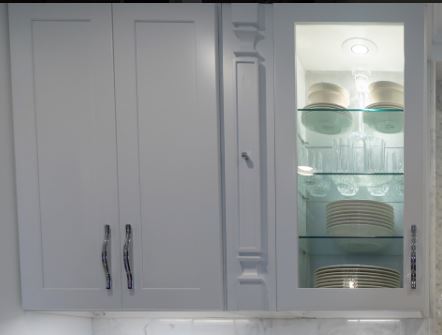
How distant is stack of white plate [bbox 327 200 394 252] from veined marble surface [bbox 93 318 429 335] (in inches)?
16.8

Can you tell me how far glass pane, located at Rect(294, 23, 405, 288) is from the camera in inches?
46.1

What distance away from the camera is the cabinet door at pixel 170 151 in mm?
1143

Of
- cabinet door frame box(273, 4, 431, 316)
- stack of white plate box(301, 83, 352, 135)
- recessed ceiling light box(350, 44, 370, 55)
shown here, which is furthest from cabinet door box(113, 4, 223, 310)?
recessed ceiling light box(350, 44, 370, 55)

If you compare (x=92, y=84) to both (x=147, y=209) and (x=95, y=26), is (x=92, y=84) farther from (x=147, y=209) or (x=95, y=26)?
(x=147, y=209)

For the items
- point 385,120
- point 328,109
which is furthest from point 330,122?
point 385,120

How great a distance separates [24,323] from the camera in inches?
47.2

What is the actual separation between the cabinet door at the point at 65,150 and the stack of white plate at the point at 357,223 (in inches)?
25.8

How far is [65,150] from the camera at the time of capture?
1164 millimetres

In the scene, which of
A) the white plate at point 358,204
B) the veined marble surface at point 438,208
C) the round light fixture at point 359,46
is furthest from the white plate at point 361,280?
the round light fixture at point 359,46

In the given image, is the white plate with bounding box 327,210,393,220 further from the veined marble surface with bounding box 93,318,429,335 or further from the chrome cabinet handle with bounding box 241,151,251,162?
the veined marble surface with bounding box 93,318,429,335

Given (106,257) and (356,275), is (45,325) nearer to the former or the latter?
(106,257)

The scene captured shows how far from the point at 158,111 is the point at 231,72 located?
9.4 inches

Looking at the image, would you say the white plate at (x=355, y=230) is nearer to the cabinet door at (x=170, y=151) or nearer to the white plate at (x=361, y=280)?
the white plate at (x=361, y=280)

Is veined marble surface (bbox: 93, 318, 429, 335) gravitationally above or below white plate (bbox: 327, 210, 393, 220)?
below
